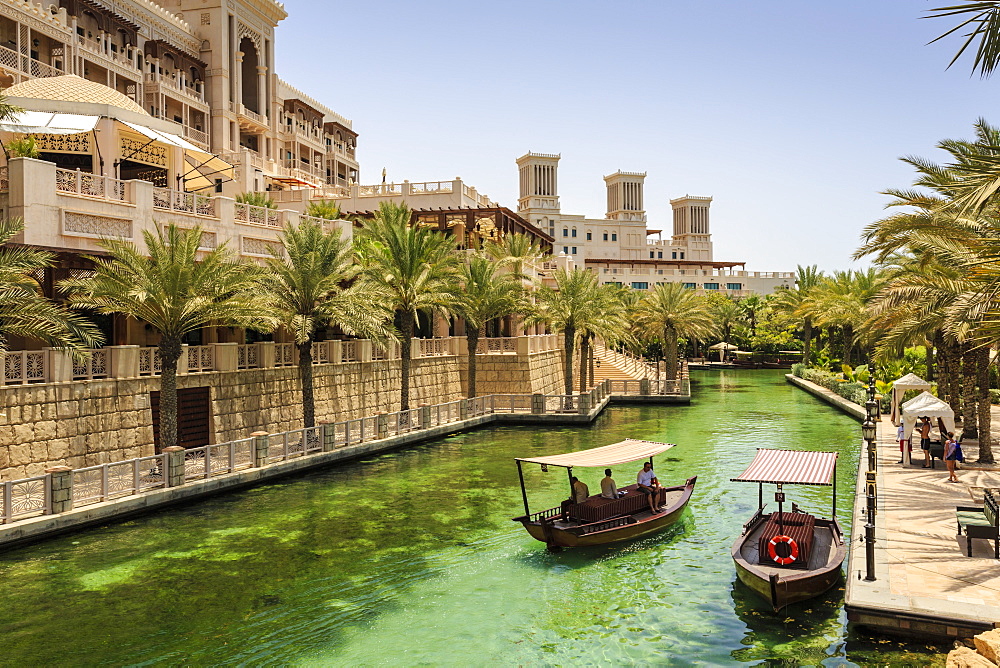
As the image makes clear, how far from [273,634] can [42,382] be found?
11996 millimetres

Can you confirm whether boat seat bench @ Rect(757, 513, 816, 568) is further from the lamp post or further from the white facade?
the white facade

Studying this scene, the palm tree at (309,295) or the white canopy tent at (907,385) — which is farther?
the white canopy tent at (907,385)

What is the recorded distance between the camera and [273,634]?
12.2 m

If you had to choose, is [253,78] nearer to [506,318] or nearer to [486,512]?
[506,318]

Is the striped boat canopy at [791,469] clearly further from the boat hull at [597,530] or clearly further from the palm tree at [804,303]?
the palm tree at [804,303]

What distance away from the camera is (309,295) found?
84.7 ft

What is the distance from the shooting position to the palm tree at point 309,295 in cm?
2564

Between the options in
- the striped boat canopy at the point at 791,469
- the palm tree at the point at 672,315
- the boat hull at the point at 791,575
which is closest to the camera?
the boat hull at the point at 791,575

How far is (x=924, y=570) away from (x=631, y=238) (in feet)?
399

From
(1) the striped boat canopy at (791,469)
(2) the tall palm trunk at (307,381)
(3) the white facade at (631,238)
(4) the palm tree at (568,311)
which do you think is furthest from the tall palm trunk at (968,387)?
(3) the white facade at (631,238)

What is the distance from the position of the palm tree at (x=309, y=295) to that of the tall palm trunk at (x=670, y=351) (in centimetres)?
2970

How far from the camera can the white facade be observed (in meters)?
108

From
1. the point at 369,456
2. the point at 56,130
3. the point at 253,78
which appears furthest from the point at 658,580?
the point at 253,78

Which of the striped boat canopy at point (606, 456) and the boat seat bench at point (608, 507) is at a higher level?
the striped boat canopy at point (606, 456)
